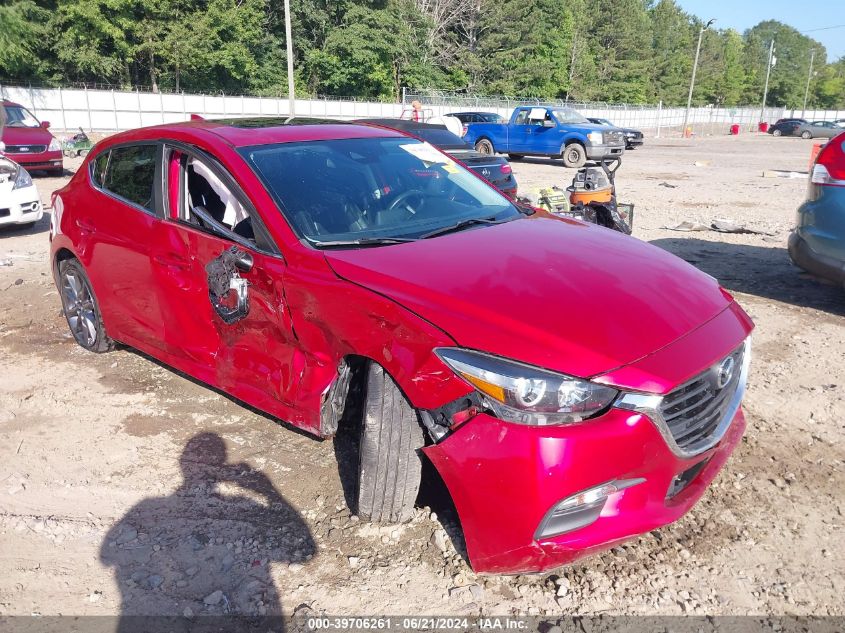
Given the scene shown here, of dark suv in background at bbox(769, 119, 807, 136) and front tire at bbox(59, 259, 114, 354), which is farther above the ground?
front tire at bbox(59, 259, 114, 354)

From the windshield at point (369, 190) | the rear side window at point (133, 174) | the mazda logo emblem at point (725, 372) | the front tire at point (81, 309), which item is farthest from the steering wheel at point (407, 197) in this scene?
the front tire at point (81, 309)

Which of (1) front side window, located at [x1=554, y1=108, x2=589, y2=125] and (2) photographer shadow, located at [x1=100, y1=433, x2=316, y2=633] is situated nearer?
(2) photographer shadow, located at [x1=100, y1=433, x2=316, y2=633]

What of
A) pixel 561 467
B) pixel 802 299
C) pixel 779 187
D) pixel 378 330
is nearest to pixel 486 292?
pixel 378 330

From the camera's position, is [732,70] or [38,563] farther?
[732,70]

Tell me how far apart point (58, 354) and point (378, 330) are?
3.58 meters

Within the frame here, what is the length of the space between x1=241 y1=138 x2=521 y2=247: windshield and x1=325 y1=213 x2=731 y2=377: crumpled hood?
0.29m

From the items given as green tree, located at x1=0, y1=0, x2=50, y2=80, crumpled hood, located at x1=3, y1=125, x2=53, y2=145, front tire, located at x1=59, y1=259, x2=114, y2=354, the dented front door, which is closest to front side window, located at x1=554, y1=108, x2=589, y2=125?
crumpled hood, located at x1=3, y1=125, x2=53, y2=145

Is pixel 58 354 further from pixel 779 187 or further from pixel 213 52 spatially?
pixel 213 52

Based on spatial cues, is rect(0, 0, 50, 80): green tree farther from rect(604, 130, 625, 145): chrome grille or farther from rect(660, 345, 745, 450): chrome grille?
rect(660, 345, 745, 450): chrome grille

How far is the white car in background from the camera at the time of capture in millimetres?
9164

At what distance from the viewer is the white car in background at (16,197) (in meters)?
9.16

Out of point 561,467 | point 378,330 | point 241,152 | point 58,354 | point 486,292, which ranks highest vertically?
point 241,152

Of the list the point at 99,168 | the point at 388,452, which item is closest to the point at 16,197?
the point at 99,168

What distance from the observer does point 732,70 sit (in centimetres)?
→ 10550
